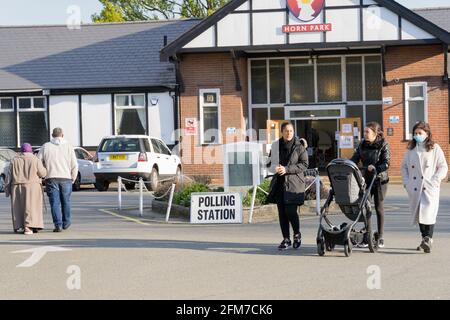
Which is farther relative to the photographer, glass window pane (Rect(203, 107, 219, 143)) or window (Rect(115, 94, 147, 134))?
window (Rect(115, 94, 147, 134))

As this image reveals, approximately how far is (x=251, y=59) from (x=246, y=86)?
1016 millimetres

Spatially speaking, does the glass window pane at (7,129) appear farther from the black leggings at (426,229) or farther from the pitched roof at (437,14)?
the black leggings at (426,229)

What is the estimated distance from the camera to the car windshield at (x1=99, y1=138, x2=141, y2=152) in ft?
90.2

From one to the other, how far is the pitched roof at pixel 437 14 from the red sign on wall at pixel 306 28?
22.1 feet

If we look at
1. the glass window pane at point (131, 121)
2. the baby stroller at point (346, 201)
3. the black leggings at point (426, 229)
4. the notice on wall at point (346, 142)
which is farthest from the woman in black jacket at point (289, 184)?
the glass window pane at point (131, 121)

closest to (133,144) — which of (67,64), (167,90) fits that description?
(167,90)

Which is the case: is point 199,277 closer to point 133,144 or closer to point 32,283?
point 32,283

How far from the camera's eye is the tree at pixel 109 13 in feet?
180

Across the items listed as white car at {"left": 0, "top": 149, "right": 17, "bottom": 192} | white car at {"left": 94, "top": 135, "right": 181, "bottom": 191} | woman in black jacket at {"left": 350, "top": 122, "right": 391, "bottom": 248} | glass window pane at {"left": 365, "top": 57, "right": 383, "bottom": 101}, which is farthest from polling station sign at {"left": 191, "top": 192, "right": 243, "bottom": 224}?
glass window pane at {"left": 365, "top": 57, "right": 383, "bottom": 101}

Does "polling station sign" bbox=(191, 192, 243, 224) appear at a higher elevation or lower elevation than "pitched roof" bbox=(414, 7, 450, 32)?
lower

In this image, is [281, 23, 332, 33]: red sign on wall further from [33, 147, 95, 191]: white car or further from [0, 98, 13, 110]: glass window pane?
[0, 98, 13, 110]: glass window pane

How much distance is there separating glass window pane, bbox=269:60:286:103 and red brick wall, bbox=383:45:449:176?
4.13 m

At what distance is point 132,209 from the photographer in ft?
70.4

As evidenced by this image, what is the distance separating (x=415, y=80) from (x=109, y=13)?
92.5 feet
